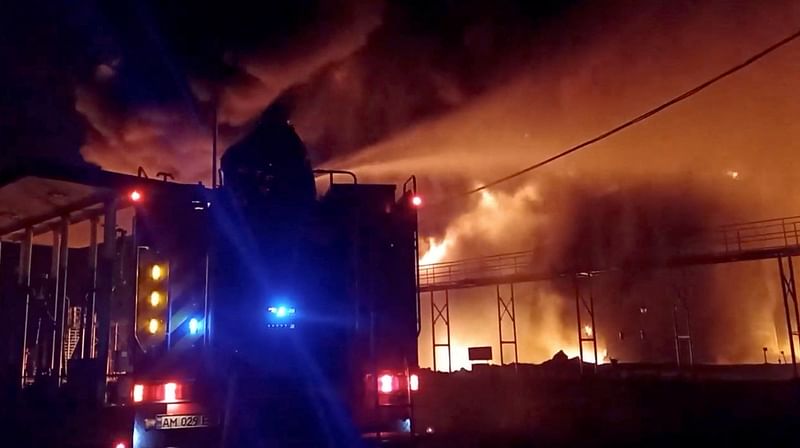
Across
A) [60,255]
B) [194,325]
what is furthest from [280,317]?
[60,255]

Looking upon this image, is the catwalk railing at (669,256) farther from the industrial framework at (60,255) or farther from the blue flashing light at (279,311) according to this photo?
the blue flashing light at (279,311)

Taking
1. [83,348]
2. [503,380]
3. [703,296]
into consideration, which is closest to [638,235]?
[703,296]

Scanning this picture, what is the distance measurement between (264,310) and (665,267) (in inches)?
1169

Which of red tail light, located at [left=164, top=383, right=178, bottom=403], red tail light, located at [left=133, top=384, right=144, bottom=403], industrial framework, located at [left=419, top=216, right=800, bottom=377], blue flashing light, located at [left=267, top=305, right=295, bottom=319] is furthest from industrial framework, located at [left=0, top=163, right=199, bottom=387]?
industrial framework, located at [left=419, top=216, right=800, bottom=377]

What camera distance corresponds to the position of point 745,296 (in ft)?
144

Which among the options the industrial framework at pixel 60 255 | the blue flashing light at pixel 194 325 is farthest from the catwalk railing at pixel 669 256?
the blue flashing light at pixel 194 325

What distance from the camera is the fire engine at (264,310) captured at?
7344mm

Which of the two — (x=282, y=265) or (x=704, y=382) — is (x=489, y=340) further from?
(x=282, y=265)

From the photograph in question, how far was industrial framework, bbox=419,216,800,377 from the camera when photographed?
29812mm

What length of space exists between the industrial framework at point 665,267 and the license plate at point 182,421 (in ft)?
86.1

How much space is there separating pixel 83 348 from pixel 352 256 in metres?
6.08

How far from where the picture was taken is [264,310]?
26.7 feet

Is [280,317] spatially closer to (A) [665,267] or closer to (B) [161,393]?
(B) [161,393]

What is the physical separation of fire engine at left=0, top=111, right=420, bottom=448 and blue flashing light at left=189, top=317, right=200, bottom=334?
0.01m
